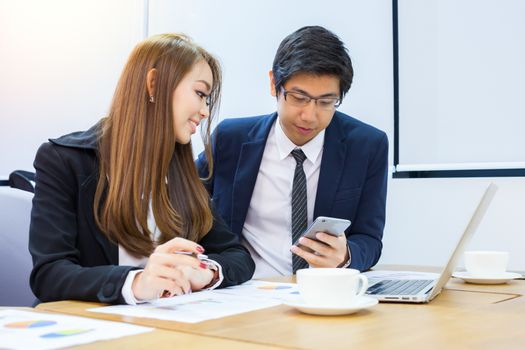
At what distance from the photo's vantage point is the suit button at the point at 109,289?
4.35 feet

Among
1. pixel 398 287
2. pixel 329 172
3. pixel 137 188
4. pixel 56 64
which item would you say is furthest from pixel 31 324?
pixel 56 64

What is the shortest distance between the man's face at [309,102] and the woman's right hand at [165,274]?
3.22ft

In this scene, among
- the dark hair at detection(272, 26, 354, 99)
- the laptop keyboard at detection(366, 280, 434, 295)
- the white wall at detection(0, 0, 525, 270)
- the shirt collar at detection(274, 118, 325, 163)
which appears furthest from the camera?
the white wall at detection(0, 0, 525, 270)

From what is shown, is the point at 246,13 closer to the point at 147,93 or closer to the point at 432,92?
the point at 432,92

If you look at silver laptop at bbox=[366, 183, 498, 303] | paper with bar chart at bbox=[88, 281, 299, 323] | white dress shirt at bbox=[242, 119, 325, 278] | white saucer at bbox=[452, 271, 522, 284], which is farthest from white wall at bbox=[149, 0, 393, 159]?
paper with bar chart at bbox=[88, 281, 299, 323]

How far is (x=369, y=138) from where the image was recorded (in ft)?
8.05

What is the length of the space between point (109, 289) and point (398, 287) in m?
0.64

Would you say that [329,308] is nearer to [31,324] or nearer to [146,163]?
[31,324]

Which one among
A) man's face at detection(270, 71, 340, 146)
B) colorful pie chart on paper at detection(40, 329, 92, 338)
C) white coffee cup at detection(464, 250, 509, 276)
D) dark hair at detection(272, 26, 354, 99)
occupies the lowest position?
white coffee cup at detection(464, 250, 509, 276)

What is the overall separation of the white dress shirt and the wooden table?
0.99 meters

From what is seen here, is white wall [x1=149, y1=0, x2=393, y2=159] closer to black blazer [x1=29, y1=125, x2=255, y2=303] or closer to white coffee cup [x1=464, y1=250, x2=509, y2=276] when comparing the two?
white coffee cup [x1=464, y1=250, x2=509, y2=276]

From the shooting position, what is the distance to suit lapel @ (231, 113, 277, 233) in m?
2.33

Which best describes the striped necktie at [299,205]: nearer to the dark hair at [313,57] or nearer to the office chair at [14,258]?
the dark hair at [313,57]

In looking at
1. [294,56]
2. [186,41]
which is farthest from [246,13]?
[186,41]
